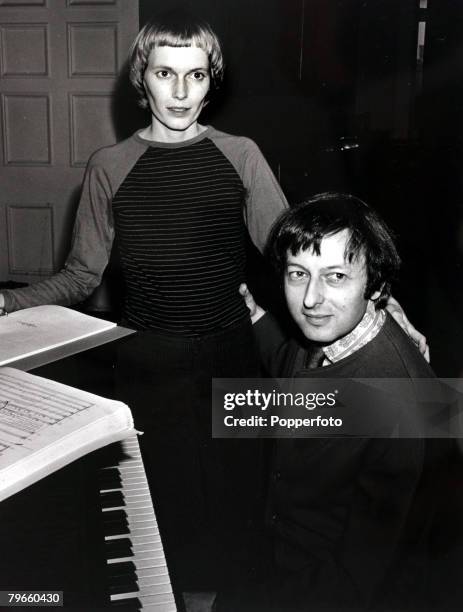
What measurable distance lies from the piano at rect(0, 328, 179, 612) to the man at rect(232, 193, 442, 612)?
279 mm

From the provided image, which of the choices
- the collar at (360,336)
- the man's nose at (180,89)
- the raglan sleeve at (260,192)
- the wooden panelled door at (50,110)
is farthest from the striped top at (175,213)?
the wooden panelled door at (50,110)

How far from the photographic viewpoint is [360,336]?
3.07 feet

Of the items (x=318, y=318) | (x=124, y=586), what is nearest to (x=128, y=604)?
(x=124, y=586)

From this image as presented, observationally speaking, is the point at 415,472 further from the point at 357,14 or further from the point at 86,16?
the point at 86,16

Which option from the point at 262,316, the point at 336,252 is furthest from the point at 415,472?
the point at 262,316

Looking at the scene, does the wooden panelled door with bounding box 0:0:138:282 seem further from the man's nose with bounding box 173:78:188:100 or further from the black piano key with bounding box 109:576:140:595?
the black piano key with bounding box 109:576:140:595

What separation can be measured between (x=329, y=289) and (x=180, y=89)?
0.48m

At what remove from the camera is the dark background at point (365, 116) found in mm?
1784

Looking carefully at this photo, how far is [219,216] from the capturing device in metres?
1.25

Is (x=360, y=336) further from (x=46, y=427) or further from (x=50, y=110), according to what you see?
(x=50, y=110)

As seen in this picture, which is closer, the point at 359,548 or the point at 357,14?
the point at 359,548

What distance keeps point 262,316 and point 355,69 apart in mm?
1184

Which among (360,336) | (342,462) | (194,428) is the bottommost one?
(194,428)

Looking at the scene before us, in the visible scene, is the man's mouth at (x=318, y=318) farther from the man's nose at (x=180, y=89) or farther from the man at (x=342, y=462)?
the man's nose at (x=180, y=89)
